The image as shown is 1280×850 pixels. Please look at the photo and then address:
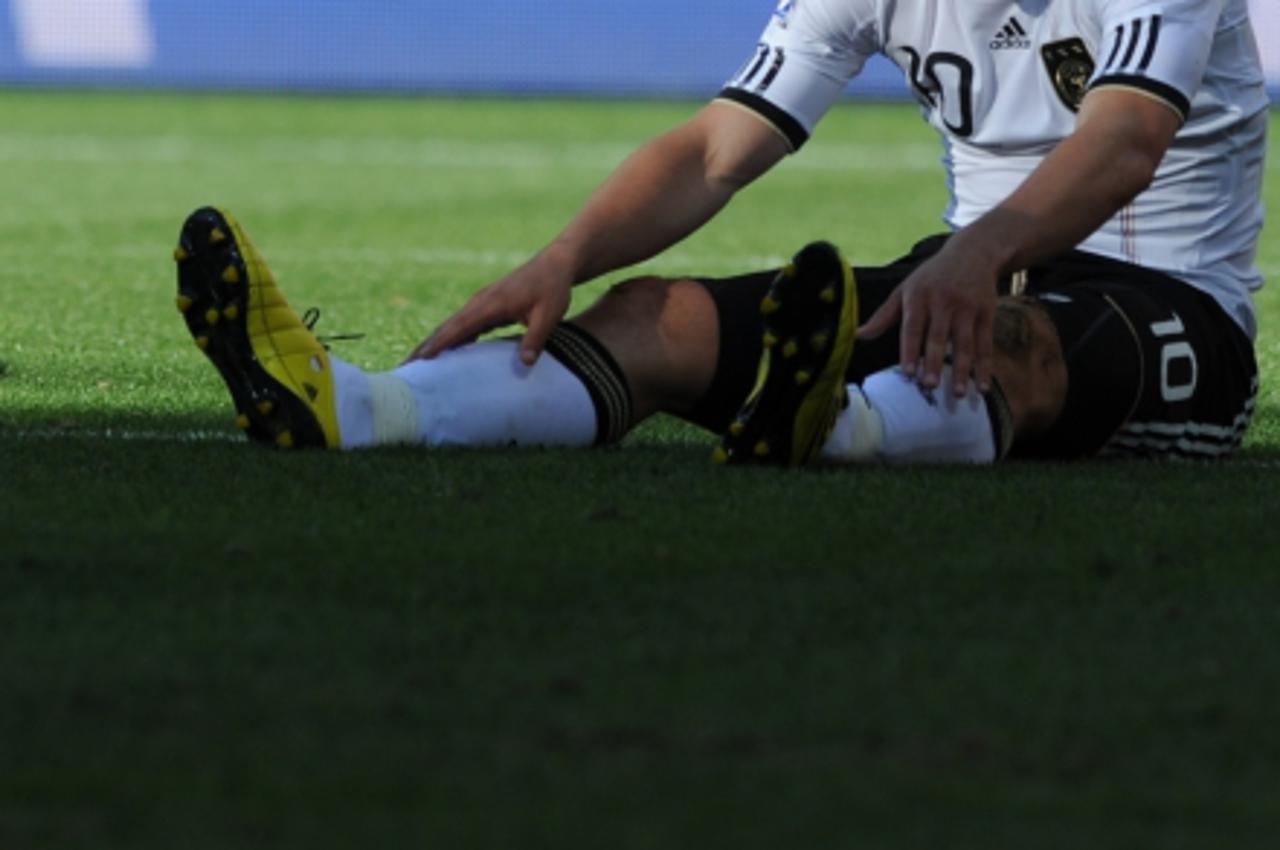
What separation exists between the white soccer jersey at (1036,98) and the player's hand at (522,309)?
54 cm

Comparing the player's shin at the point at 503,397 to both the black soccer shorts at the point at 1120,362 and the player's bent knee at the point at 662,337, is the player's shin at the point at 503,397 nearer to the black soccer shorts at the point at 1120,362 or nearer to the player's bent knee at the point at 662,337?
the player's bent knee at the point at 662,337

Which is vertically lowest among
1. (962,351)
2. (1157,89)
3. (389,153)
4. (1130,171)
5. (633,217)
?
(389,153)

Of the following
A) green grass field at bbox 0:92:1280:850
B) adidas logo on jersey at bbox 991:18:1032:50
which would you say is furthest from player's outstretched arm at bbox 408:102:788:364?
adidas logo on jersey at bbox 991:18:1032:50

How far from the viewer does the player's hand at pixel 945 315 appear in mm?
3266

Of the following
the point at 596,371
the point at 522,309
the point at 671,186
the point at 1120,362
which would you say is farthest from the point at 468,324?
the point at 1120,362

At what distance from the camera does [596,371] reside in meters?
3.54

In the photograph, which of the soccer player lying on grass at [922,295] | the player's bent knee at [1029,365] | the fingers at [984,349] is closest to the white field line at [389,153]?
the soccer player lying on grass at [922,295]

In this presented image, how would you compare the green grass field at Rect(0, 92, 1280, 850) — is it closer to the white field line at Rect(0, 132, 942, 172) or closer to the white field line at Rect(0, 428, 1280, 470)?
the white field line at Rect(0, 428, 1280, 470)

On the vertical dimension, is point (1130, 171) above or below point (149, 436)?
above

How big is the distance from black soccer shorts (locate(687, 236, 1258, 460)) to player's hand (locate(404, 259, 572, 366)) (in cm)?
21

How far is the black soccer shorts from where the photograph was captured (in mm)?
3529

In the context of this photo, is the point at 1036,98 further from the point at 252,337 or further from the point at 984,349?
the point at 252,337

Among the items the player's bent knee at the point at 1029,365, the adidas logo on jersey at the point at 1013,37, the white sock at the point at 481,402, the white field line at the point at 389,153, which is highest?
the adidas logo on jersey at the point at 1013,37

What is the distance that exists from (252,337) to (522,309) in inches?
14.7
